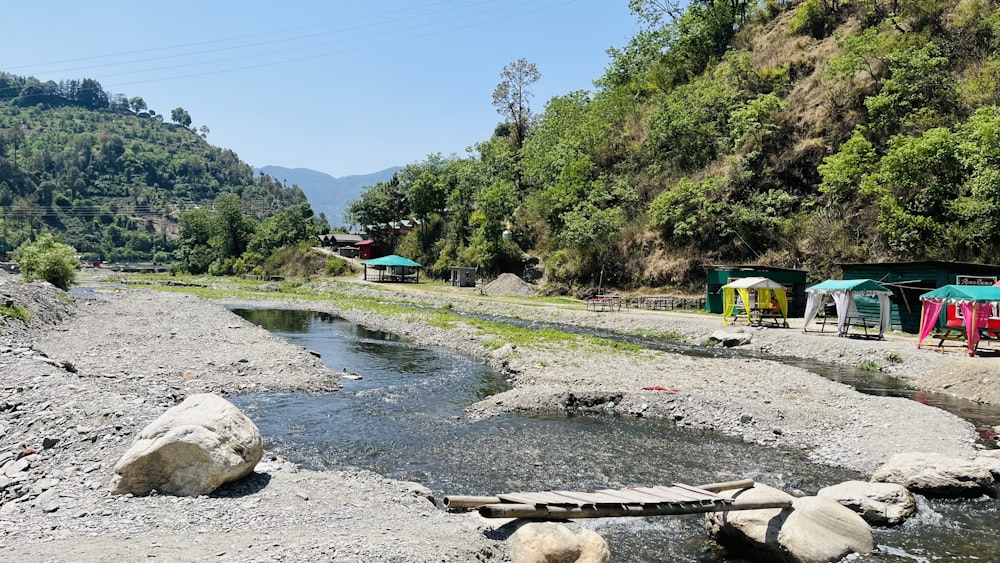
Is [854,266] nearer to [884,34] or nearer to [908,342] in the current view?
[908,342]

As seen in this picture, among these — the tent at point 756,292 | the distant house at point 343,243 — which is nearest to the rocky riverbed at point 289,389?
the tent at point 756,292

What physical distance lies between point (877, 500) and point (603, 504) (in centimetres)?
506

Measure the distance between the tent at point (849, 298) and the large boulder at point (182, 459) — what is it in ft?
96.1

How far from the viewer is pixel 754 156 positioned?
51.6m

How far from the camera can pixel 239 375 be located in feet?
67.3

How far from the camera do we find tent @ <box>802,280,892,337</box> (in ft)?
94.9

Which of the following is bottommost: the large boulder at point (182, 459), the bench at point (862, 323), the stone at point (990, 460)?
the stone at point (990, 460)

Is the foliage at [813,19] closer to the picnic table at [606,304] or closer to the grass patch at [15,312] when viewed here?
the picnic table at [606,304]

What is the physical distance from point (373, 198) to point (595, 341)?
73812 mm

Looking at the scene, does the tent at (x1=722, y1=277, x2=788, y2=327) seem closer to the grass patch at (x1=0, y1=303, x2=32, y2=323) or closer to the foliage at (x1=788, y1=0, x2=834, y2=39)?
the grass patch at (x1=0, y1=303, x2=32, y2=323)

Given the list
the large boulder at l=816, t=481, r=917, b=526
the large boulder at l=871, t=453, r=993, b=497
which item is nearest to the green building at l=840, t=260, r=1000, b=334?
the large boulder at l=871, t=453, r=993, b=497

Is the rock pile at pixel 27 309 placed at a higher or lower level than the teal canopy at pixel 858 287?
lower

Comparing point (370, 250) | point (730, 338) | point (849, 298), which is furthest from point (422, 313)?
point (370, 250)

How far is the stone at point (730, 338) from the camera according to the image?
30516 mm
